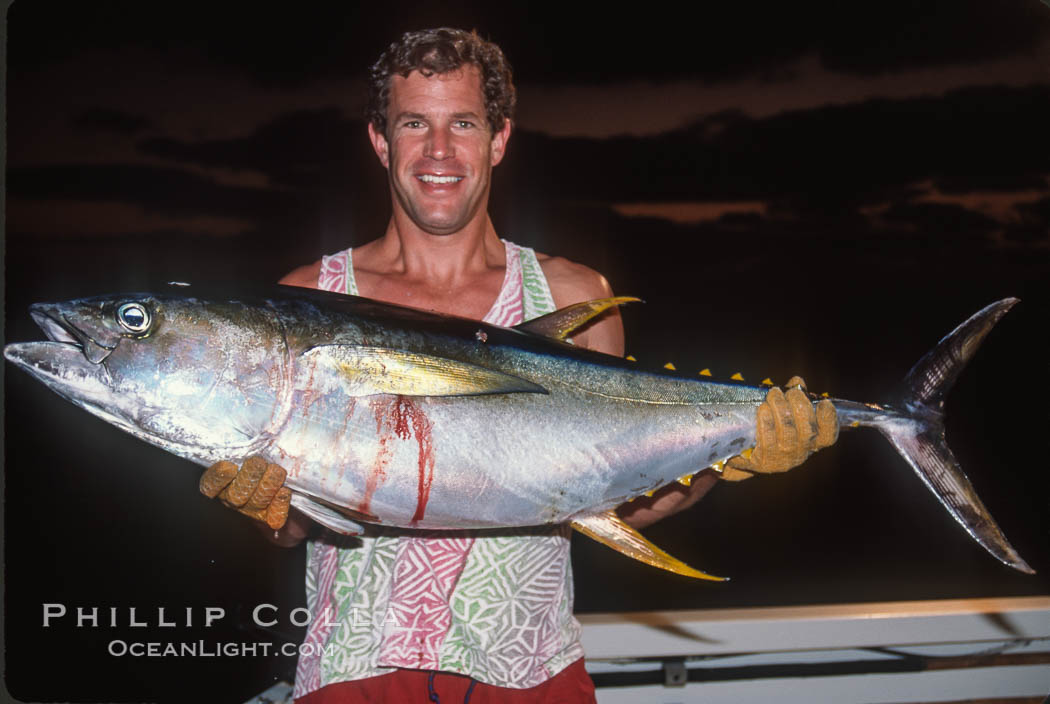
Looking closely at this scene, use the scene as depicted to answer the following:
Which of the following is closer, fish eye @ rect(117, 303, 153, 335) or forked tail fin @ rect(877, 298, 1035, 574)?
fish eye @ rect(117, 303, 153, 335)

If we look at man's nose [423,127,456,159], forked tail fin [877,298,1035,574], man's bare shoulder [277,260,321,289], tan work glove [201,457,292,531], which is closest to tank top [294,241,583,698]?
tan work glove [201,457,292,531]

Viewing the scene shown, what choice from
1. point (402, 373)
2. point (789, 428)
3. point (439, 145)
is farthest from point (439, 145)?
point (789, 428)

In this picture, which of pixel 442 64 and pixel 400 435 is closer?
pixel 400 435

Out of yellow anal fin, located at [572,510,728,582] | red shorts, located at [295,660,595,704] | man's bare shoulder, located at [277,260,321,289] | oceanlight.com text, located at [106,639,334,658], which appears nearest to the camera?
yellow anal fin, located at [572,510,728,582]

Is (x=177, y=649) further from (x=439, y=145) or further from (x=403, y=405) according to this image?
(x=403, y=405)

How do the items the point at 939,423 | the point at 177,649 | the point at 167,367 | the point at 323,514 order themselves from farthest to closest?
the point at 177,649 < the point at 939,423 < the point at 323,514 < the point at 167,367

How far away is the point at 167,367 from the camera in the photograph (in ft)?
4.14

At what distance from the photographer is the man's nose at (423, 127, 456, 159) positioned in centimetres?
189

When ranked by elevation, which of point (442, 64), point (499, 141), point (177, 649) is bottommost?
point (177, 649)

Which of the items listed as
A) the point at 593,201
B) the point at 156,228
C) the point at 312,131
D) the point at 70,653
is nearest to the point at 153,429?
the point at 70,653

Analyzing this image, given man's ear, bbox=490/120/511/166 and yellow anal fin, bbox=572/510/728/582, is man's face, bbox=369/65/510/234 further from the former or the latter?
yellow anal fin, bbox=572/510/728/582

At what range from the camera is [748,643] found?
2557mm

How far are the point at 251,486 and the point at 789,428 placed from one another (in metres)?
1.13

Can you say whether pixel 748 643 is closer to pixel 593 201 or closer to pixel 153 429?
pixel 153 429
